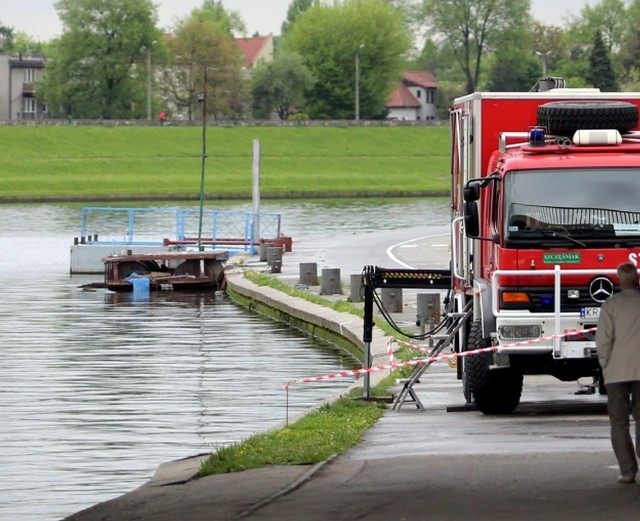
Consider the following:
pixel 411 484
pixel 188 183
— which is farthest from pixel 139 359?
pixel 188 183

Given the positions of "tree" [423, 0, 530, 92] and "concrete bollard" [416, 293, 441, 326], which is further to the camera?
"tree" [423, 0, 530, 92]

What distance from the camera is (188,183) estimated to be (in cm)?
11212

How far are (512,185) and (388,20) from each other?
550ft

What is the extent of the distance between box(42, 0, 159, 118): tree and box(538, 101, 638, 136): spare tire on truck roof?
145143 mm

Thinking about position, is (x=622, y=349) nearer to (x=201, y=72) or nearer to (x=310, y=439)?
(x=310, y=439)

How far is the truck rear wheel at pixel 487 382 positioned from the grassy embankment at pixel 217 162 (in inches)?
3456

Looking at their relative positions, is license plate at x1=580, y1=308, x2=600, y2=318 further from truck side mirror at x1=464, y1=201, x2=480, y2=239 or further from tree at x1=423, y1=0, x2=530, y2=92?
tree at x1=423, y1=0, x2=530, y2=92

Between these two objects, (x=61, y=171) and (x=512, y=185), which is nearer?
(x=512, y=185)

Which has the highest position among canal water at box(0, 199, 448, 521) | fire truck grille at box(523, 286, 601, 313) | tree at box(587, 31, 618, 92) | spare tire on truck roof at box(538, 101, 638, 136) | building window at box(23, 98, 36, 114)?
tree at box(587, 31, 618, 92)

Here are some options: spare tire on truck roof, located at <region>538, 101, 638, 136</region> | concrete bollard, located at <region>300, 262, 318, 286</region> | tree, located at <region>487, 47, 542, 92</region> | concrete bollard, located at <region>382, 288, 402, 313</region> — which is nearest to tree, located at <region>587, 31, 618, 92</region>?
tree, located at <region>487, 47, 542, 92</region>

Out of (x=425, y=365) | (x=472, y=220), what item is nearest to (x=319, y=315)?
(x=425, y=365)

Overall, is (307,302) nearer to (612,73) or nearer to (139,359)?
(139,359)

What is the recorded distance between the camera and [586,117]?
673 inches

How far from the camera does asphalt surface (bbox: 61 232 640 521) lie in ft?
37.3
